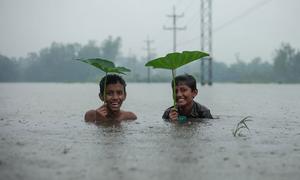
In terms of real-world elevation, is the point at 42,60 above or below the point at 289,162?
above

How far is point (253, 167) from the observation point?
2.42 m

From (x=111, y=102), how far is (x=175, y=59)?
42.3 inches

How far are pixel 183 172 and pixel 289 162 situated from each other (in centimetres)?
78

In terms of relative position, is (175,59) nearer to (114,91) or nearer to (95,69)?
(114,91)

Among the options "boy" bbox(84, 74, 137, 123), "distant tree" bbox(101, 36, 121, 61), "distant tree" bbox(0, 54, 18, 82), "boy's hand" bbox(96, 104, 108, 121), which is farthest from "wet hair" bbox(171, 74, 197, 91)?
"distant tree" bbox(101, 36, 121, 61)

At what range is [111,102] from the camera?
550 centimetres

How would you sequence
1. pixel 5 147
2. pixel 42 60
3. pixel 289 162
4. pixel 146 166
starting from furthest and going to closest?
pixel 42 60 → pixel 5 147 → pixel 289 162 → pixel 146 166

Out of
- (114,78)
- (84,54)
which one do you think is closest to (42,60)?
(84,54)

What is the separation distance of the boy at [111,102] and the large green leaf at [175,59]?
0.53m

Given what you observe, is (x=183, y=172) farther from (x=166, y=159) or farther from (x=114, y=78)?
(x=114, y=78)

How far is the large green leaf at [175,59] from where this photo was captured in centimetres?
503

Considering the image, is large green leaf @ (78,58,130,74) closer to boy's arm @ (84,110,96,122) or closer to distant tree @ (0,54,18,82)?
boy's arm @ (84,110,96,122)

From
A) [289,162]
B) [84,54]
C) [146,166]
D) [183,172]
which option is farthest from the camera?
[84,54]

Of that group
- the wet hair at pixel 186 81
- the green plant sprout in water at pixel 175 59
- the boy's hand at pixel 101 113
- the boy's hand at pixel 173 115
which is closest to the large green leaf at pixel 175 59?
the green plant sprout in water at pixel 175 59
